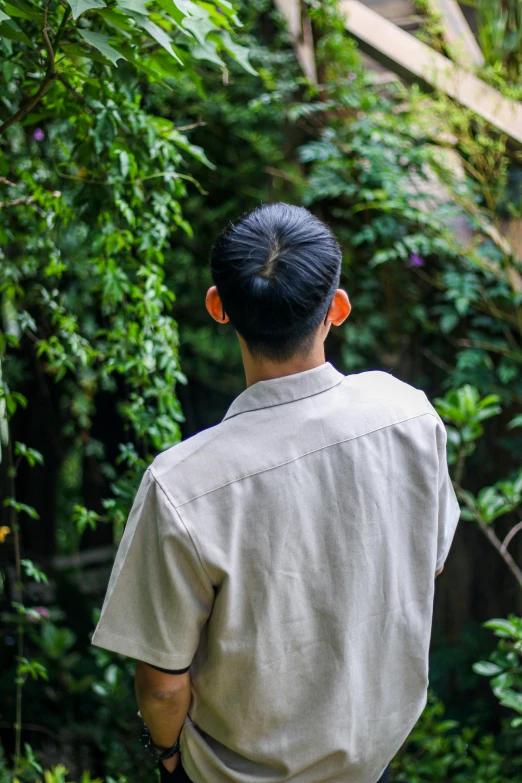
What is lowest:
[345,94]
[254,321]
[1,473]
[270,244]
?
[1,473]

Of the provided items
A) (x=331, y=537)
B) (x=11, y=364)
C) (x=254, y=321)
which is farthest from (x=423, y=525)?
(x=11, y=364)

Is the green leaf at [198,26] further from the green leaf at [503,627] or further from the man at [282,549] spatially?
the green leaf at [503,627]

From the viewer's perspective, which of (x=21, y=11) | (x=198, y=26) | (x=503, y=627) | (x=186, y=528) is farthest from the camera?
(x=503, y=627)

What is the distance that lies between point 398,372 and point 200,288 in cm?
105

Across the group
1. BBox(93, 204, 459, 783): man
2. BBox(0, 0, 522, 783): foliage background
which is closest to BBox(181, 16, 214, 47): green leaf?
BBox(0, 0, 522, 783): foliage background

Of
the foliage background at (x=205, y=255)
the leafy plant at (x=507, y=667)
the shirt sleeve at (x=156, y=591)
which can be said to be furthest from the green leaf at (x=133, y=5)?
the leafy plant at (x=507, y=667)

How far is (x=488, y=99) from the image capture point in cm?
238

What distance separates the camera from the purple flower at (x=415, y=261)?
2461mm

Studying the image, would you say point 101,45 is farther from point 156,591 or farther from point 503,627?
point 503,627

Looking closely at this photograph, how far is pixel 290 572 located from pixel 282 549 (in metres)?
0.04

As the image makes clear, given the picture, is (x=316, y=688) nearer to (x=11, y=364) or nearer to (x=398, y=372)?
(x=398, y=372)

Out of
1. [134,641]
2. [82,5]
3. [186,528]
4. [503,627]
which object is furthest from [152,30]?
[503,627]

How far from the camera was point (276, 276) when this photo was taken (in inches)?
40.7

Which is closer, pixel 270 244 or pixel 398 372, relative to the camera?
pixel 270 244
